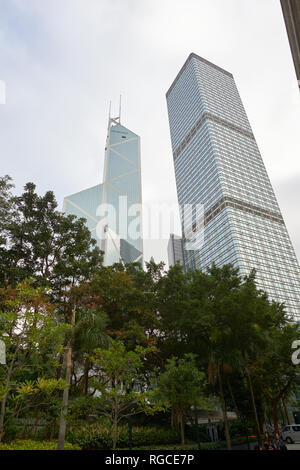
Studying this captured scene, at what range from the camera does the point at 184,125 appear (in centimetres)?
14375

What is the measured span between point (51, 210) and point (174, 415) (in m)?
17.8

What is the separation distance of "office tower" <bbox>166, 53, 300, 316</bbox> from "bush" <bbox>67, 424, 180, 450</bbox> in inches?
3158

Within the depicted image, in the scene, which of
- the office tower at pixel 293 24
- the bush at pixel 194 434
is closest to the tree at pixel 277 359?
the bush at pixel 194 434

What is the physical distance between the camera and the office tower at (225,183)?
10319 cm

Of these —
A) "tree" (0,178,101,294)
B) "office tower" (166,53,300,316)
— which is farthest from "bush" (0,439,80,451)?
"office tower" (166,53,300,316)

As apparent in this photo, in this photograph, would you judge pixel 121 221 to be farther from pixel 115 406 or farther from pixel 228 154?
pixel 115 406

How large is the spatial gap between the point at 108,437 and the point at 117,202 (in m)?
118

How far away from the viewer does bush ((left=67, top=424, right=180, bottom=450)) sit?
1562 centimetres

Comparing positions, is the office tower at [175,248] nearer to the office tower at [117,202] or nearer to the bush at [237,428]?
the office tower at [117,202]

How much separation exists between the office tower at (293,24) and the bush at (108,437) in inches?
698

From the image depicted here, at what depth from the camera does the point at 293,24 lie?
7.07 m

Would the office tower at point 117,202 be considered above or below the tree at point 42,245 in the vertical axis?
above

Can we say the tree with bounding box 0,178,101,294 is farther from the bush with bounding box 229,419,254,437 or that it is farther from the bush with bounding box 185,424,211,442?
the bush with bounding box 229,419,254,437
